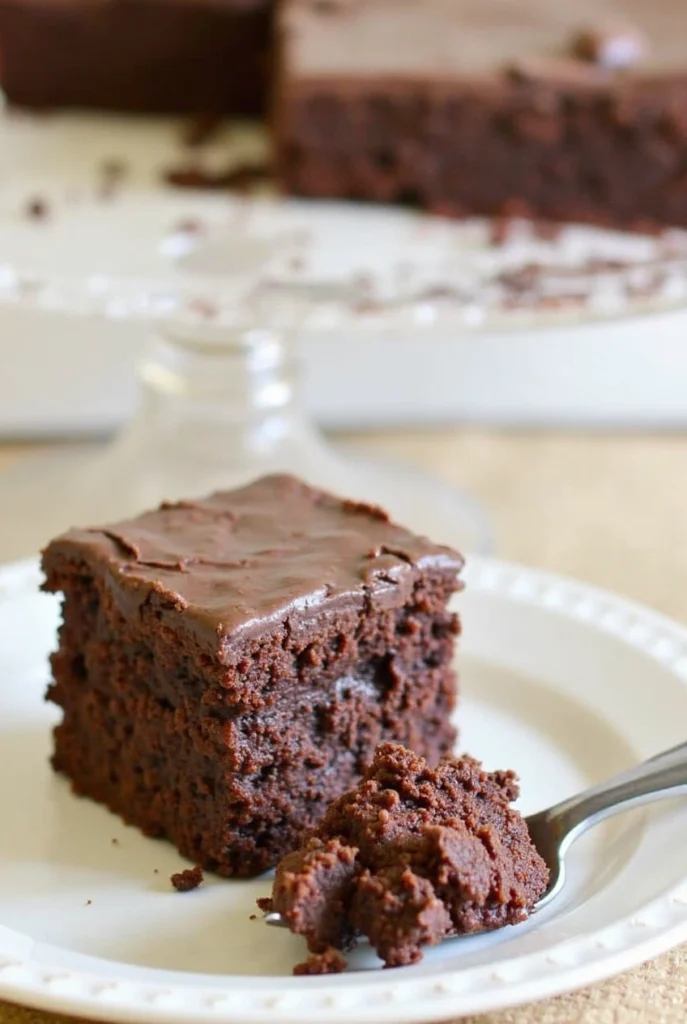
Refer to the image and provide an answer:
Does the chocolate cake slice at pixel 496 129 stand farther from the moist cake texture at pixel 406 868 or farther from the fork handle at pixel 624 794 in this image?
the moist cake texture at pixel 406 868

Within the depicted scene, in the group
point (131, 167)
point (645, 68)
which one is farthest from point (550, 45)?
point (131, 167)

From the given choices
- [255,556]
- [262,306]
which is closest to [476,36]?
[262,306]

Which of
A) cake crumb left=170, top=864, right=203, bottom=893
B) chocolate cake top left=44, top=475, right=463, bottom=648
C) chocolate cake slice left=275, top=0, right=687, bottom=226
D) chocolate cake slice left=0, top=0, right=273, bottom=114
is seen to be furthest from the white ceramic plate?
chocolate cake slice left=0, top=0, right=273, bottom=114

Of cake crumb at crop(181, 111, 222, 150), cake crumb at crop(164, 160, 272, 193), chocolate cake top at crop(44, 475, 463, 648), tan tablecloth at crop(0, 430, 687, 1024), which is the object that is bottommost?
tan tablecloth at crop(0, 430, 687, 1024)

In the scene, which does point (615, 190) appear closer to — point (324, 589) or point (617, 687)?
point (617, 687)

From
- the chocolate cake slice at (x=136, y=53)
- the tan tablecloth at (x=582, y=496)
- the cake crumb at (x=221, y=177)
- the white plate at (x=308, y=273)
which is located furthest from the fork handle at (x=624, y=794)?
the chocolate cake slice at (x=136, y=53)

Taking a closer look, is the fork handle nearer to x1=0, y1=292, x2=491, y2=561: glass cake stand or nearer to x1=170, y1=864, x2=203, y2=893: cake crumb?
x1=170, y1=864, x2=203, y2=893: cake crumb
